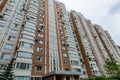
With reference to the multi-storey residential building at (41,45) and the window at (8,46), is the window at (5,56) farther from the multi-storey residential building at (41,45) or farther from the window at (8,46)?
the window at (8,46)

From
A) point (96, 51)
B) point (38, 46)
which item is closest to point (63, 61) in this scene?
point (38, 46)

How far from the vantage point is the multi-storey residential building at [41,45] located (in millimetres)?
26781

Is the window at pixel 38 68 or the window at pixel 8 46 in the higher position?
the window at pixel 8 46

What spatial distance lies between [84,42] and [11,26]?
103 ft

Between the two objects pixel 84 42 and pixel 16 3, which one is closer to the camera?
pixel 16 3

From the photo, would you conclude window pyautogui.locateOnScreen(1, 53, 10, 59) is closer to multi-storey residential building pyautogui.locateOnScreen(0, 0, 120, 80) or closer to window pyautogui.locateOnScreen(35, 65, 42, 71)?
multi-storey residential building pyautogui.locateOnScreen(0, 0, 120, 80)

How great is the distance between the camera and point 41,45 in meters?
33.6

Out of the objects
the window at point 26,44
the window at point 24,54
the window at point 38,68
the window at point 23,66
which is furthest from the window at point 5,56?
the window at point 38,68

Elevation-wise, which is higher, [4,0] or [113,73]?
[4,0]

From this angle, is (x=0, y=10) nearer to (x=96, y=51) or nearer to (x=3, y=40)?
(x=3, y=40)

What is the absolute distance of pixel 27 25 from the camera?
1346 inches

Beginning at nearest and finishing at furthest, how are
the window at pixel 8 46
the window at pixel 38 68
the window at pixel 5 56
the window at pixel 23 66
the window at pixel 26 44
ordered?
the window at pixel 23 66
the window at pixel 5 56
the window at pixel 38 68
the window at pixel 8 46
the window at pixel 26 44

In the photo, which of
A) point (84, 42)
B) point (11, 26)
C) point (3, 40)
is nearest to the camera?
point (3, 40)

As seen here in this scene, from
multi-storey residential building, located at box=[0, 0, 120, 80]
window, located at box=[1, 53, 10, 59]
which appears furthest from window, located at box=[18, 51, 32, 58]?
window, located at box=[1, 53, 10, 59]
